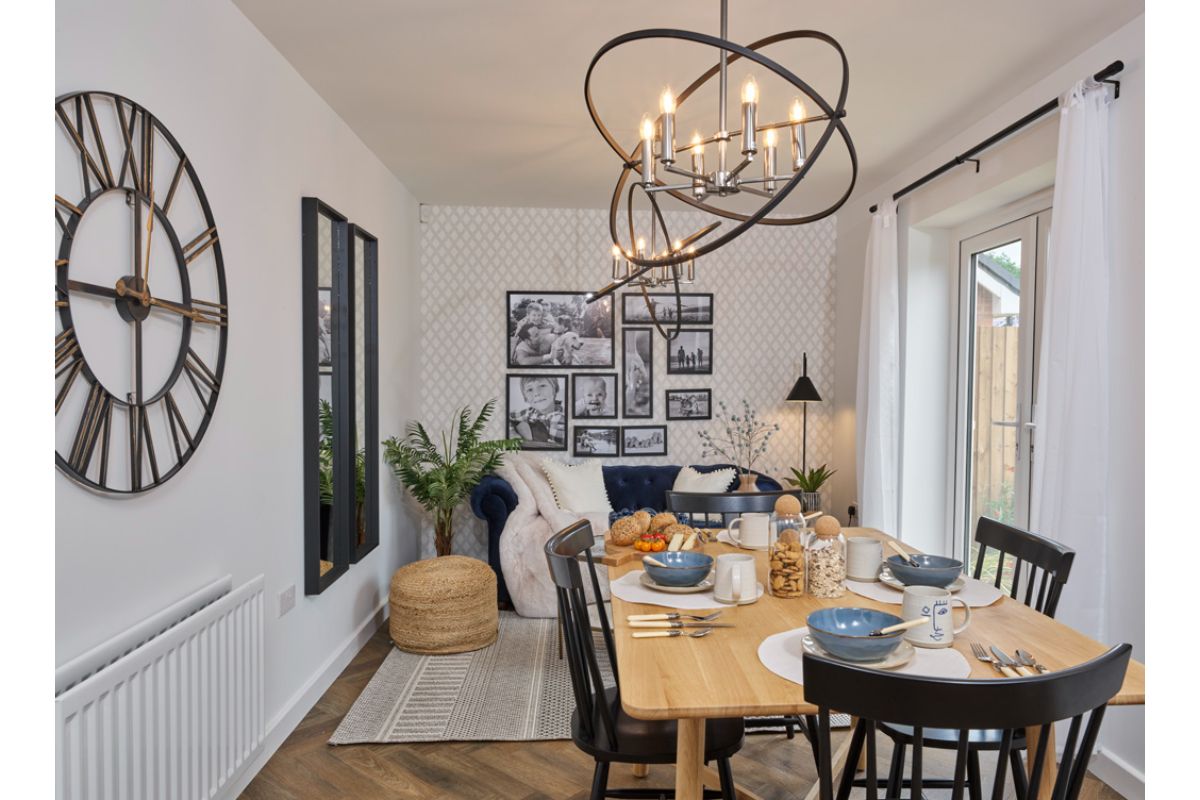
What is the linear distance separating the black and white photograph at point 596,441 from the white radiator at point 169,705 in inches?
122

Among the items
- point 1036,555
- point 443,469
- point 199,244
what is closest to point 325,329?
point 199,244

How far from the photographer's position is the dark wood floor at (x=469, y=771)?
2.46 metres

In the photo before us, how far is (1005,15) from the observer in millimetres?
2535

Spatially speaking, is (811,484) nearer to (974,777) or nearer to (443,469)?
(443,469)

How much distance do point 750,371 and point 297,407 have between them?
347 centimetres

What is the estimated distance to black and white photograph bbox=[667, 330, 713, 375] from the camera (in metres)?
5.42

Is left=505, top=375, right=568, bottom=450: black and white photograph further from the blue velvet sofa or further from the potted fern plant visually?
the blue velvet sofa

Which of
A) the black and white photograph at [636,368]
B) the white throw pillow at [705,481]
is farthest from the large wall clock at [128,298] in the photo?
the black and white photograph at [636,368]

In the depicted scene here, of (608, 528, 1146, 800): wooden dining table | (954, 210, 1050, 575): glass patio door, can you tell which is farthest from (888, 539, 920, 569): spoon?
(954, 210, 1050, 575): glass patio door

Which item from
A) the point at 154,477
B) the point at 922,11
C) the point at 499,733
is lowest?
the point at 499,733

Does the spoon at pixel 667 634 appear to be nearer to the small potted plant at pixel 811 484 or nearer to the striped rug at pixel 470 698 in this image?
the striped rug at pixel 470 698

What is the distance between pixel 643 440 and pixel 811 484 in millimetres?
1246
